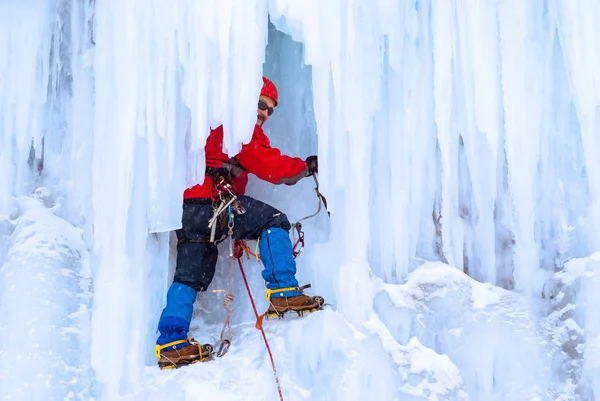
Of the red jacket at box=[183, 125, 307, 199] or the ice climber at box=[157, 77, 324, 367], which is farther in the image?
the red jacket at box=[183, 125, 307, 199]

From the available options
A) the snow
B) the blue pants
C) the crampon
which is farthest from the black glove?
the crampon

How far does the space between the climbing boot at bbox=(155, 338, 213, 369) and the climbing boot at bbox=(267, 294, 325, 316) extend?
361 millimetres

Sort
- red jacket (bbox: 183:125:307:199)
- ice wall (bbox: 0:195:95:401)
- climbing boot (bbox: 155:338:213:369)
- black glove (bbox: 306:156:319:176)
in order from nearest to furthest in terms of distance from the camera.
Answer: climbing boot (bbox: 155:338:213:369)
ice wall (bbox: 0:195:95:401)
red jacket (bbox: 183:125:307:199)
black glove (bbox: 306:156:319:176)

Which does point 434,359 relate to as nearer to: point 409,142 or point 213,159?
point 409,142

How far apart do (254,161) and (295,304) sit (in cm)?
69

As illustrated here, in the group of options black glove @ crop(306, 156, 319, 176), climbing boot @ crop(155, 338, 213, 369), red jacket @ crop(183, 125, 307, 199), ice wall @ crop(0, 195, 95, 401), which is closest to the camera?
climbing boot @ crop(155, 338, 213, 369)

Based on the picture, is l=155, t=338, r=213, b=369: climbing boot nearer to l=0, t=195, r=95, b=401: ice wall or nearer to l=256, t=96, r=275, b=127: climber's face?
l=0, t=195, r=95, b=401: ice wall

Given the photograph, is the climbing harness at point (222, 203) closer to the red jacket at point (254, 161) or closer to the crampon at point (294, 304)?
the red jacket at point (254, 161)

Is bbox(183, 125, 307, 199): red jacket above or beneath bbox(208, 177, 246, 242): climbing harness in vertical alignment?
above

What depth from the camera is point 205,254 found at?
3.08 m

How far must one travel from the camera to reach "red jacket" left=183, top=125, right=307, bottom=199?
3.09 metres

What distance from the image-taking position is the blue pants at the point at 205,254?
114 inches

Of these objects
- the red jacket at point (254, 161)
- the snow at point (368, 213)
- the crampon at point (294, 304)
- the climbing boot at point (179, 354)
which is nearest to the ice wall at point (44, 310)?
the snow at point (368, 213)

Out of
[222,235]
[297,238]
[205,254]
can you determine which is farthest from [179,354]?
[297,238]
